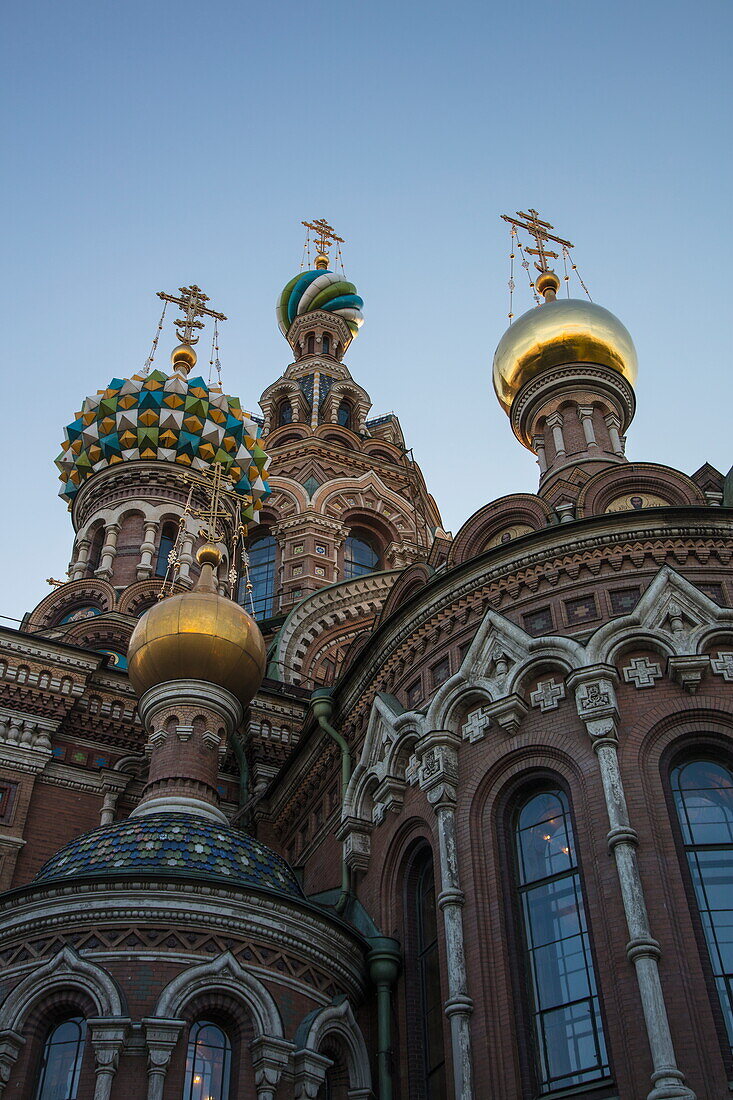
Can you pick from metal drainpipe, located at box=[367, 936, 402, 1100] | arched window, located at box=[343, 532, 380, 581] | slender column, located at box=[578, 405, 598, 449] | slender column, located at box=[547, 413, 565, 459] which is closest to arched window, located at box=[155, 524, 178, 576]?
arched window, located at box=[343, 532, 380, 581]

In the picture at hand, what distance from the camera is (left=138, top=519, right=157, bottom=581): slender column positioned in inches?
690

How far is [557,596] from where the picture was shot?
31.2 ft

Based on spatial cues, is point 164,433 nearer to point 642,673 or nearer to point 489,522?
point 489,522

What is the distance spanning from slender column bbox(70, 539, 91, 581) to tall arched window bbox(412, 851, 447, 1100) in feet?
32.0

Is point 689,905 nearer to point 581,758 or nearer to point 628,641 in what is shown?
point 581,758

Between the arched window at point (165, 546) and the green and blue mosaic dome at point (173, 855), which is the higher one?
the arched window at point (165, 546)

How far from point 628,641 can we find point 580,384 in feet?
22.3

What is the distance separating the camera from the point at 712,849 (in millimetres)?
7887

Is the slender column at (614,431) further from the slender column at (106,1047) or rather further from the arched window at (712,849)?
the slender column at (106,1047)

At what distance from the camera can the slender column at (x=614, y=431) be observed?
14.5 meters

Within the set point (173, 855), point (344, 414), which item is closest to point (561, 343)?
point (173, 855)

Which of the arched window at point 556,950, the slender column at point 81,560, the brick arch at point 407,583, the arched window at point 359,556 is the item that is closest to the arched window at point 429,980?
the arched window at point 556,950

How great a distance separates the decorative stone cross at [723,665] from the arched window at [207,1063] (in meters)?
4.10

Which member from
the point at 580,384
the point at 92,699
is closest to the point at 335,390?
the point at 580,384
